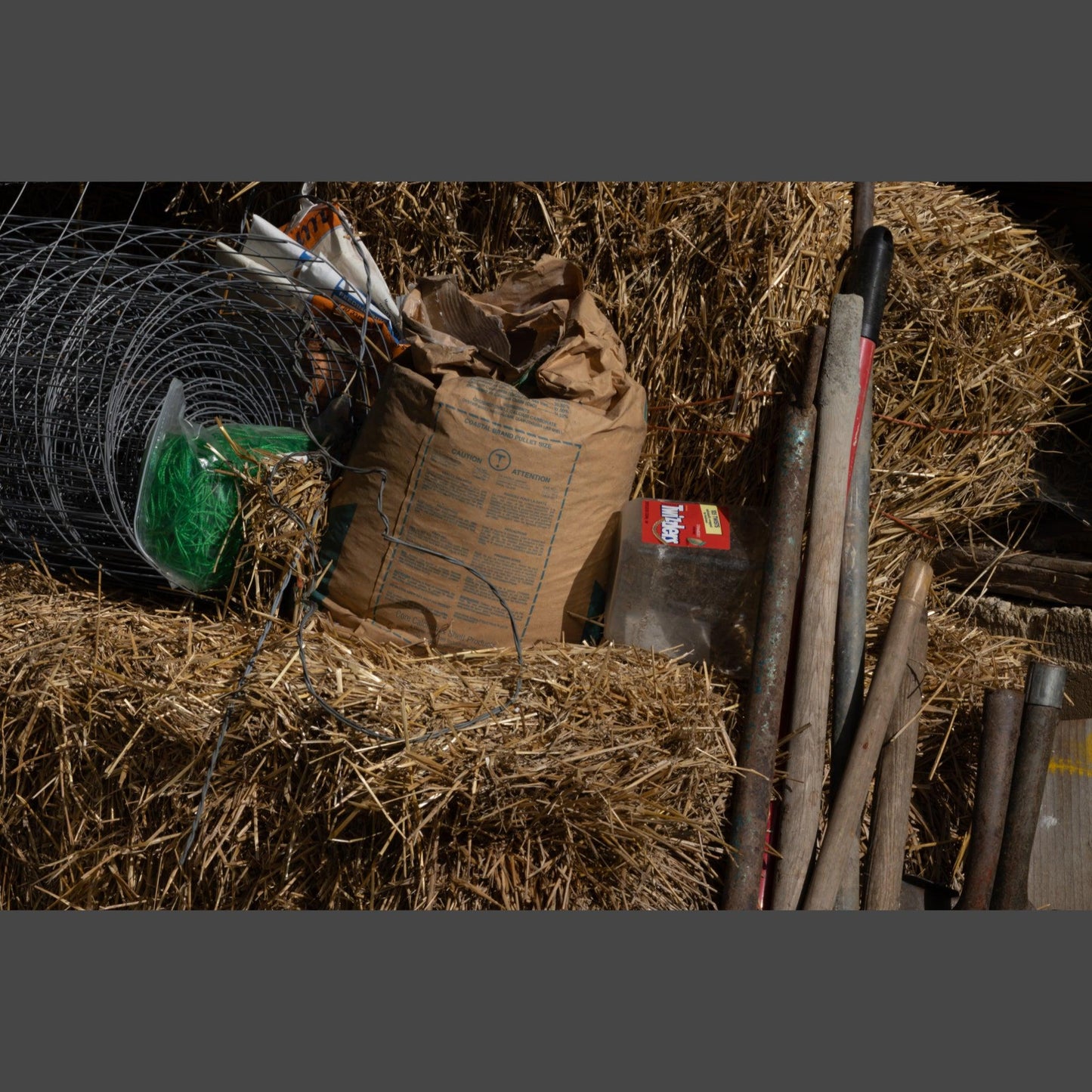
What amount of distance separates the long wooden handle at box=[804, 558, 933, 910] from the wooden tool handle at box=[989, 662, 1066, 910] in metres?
0.30

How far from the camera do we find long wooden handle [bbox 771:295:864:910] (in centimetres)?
247

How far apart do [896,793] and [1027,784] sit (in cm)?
29

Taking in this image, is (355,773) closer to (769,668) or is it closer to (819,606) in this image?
(769,668)

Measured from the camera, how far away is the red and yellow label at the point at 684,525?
2.57 m

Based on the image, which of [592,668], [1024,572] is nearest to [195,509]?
[592,668]

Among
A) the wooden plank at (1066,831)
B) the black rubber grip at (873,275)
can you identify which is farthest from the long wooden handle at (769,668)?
the wooden plank at (1066,831)

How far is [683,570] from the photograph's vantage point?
2602 mm

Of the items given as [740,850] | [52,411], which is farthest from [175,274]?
A: [740,850]

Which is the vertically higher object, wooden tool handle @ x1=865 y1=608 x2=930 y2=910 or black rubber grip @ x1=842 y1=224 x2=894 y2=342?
black rubber grip @ x1=842 y1=224 x2=894 y2=342

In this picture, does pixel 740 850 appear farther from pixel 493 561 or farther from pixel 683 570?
pixel 493 561

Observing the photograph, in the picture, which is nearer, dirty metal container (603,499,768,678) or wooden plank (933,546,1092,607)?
dirty metal container (603,499,768,678)

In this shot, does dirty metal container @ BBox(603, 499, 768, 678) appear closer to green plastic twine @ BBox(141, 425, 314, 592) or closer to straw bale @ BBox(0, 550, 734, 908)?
straw bale @ BBox(0, 550, 734, 908)

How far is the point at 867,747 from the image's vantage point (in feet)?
8.07

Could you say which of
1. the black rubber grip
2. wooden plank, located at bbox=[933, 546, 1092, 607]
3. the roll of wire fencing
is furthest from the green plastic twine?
wooden plank, located at bbox=[933, 546, 1092, 607]
